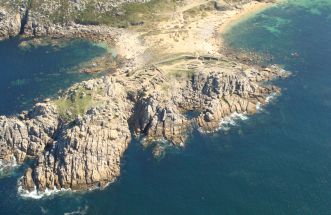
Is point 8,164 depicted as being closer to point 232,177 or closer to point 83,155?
point 83,155

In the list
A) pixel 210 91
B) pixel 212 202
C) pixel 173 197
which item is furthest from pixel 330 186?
pixel 210 91

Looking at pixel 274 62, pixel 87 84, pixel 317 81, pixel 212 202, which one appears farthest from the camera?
pixel 274 62

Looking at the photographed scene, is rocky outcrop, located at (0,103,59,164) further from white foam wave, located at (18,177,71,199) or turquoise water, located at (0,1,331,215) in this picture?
white foam wave, located at (18,177,71,199)

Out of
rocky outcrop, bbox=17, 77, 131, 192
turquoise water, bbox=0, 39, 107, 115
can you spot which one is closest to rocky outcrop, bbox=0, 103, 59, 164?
rocky outcrop, bbox=17, 77, 131, 192

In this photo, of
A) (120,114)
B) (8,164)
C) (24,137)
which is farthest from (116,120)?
(8,164)

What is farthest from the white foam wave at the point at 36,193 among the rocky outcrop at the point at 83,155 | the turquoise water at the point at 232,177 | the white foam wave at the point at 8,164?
the white foam wave at the point at 8,164

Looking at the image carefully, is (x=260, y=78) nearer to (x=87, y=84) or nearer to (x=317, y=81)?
(x=317, y=81)
